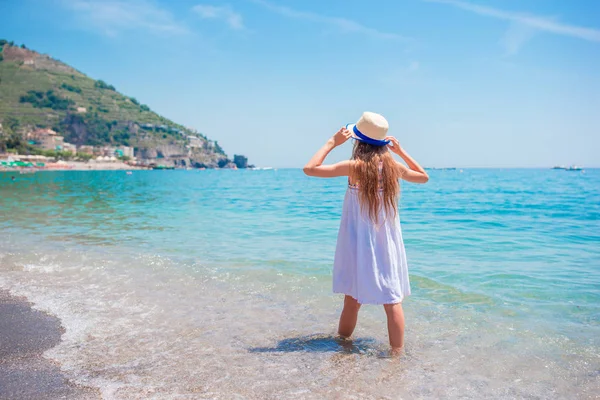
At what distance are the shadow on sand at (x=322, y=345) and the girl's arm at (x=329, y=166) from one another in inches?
67.7

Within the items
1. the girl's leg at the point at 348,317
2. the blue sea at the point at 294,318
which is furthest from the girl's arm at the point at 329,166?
the blue sea at the point at 294,318

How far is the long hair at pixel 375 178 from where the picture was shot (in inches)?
161

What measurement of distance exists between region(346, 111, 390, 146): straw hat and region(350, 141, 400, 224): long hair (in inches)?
3.0

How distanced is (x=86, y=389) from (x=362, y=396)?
2078 millimetres

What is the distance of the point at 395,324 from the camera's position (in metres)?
4.28

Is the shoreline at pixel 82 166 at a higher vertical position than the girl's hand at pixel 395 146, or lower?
lower

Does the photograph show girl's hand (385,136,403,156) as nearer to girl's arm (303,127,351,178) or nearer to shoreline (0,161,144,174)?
girl's arm (303,127,351,178)

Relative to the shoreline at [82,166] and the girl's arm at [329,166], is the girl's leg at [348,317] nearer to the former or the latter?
the girl's arm at [329,166]

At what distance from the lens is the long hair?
4.09m

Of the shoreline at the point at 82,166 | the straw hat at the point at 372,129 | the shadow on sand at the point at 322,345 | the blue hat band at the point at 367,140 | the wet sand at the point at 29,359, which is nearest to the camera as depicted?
the wet sand at the point at 29,359

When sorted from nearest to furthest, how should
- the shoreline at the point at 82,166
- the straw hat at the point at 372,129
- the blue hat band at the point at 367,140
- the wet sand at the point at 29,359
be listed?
the wet sand at the point at 29,359 < the straw hat at the point at 372,129 < the blue hat band at the point at 367,140 < the shoreline at the point at 82,166

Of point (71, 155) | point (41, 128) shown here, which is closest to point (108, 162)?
point (71, 155)

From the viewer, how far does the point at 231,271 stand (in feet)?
26.5

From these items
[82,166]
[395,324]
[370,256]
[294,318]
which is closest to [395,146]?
[370,256]
